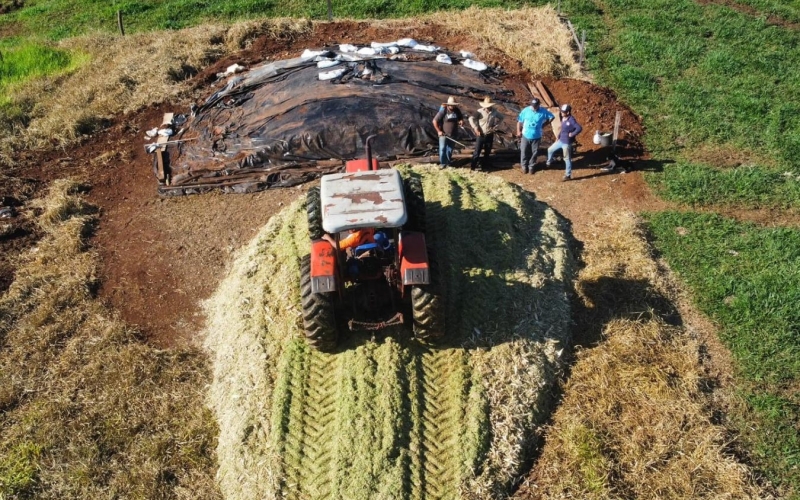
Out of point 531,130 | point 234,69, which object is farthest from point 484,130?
point 234,69

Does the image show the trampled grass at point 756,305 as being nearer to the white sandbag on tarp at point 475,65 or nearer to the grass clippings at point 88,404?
the white sandbag on tarp at point 475,65

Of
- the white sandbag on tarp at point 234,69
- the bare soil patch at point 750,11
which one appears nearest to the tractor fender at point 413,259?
the white sandbag on tarp at point 234,69

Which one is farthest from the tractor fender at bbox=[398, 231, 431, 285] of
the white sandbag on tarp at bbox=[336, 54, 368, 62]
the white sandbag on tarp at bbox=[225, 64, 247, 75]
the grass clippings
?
the white sandbag on tarp at bbox=[225, 64, 247, 75]

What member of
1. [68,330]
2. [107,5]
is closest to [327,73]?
[68,330]

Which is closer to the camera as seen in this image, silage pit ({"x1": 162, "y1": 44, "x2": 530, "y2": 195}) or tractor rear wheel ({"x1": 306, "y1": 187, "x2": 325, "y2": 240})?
tractor rear wheel ({"x1": 306, "y1": 187, "x2": 325, "y2": 240})

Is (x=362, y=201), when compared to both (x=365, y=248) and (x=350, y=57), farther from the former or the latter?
(x=350, y=57)

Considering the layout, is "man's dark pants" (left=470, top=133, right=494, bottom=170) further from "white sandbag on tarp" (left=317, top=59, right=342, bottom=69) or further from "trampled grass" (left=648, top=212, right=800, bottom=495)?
"white sandbag on tarp" (left=317, top=59, right=342, bottom=69)

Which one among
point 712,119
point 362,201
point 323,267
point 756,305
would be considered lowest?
point 712,119
